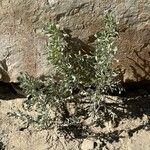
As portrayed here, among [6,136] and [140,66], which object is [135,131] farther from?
→ [6,136]

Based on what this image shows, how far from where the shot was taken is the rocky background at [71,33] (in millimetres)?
3193

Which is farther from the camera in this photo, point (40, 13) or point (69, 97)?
point (69, 97)

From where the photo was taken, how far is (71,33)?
328 cm

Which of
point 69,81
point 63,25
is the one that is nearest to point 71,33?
point 63,25

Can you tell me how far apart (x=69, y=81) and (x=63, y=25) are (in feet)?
1.43

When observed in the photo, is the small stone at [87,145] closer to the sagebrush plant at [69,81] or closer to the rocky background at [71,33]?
the rocky background at [71,33]

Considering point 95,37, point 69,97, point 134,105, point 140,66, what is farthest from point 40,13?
point 134,105

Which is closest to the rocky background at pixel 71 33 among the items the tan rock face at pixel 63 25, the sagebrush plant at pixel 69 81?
the tan rock face at pixel 63 25

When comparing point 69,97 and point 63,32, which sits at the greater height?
point 63,32

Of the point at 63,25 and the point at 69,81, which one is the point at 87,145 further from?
the point at 63,25

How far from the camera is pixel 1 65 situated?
3473 mm

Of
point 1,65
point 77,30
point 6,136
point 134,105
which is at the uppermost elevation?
point 77,30

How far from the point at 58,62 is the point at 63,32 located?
25 centimetres

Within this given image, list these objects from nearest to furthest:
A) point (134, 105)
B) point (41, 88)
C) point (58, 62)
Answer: point (58, 62)
point (41, 88)
point (134, 105)
